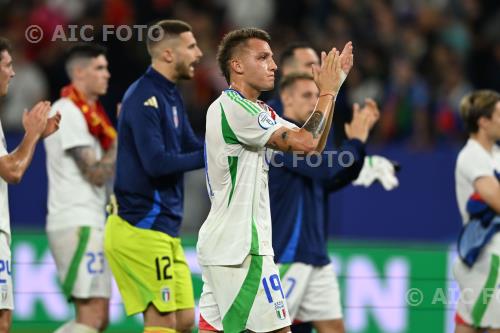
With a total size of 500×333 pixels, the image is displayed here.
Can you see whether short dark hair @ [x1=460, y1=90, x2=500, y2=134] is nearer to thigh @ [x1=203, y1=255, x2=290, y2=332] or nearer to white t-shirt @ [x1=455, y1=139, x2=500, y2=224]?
white t-shirt @ [x1=455, y1=139, x2=500, y2=224]

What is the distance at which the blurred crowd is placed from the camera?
1527 cm

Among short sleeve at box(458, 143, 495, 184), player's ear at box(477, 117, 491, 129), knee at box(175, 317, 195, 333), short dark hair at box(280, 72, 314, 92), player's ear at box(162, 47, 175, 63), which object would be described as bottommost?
knee at box(175, 317, 195, 333)

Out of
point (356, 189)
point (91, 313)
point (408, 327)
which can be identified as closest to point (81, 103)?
point (91, 313)

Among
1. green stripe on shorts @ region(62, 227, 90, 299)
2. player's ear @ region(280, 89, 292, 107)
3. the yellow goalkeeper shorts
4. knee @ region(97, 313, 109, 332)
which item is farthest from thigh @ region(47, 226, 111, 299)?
player's ear @ region(280, 89, 292, 107)

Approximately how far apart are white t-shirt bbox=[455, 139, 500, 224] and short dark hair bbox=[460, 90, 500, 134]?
0.47 ft

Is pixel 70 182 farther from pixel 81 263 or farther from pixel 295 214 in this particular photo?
pixel 295 214

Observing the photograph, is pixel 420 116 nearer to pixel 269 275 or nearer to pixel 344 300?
pixel 344 300

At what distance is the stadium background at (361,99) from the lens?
12.4m

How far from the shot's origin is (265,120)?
7.29 meters

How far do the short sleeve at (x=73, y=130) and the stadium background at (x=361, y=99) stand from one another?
8.21 ft

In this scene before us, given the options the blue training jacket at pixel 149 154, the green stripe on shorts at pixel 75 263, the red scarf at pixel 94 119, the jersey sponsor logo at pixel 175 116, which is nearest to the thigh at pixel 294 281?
the blue training jacket at pixel 149 154

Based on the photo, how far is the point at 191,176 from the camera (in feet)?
49.1

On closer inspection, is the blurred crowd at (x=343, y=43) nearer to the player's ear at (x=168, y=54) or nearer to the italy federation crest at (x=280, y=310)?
the player's ear at (x=168, y=54)

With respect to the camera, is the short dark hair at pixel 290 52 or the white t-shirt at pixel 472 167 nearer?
the white t-shirt at pixel 472 167
